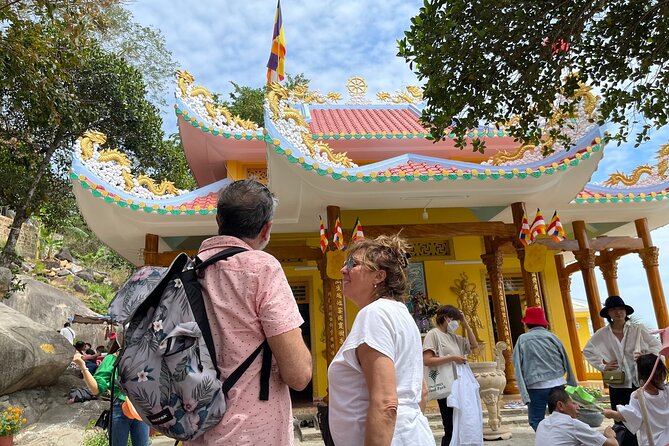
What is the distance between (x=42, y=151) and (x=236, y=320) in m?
13.5

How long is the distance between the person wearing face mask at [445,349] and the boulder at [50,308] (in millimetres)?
19159

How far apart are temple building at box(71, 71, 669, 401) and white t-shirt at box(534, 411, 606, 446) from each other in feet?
11.8

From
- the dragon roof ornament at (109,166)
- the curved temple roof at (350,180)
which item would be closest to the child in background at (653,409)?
the curved temple roof at (350,180)

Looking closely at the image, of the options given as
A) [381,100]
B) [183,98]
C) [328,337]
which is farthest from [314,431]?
[381,100]

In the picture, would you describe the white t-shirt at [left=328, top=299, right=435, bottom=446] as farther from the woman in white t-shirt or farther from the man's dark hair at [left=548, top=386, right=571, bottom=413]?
the man's dark hair at [left=548, top=386, right=571, bottom=413]

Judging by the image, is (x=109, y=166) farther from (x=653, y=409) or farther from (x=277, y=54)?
(x=653, y=409)

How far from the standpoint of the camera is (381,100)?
40.5ft

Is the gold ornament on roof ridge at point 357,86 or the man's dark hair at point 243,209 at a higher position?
the gold ornament on roof ridge at point 357,86

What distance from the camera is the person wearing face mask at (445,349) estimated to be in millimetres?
4258

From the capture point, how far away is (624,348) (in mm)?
4691

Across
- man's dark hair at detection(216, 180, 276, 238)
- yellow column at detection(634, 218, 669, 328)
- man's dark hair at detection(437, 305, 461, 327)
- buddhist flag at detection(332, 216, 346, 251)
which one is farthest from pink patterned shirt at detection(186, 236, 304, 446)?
yellow column at detection(634, 218, 669, 328)

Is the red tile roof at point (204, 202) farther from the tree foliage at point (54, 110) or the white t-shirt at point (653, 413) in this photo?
the white t-shirt at point (653, 413)

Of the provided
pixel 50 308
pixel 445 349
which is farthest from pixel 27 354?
pixel 50 308

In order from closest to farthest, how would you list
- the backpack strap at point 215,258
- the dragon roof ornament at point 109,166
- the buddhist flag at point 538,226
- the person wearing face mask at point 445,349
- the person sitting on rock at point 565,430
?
the backpack strap at point 215,258, the person sitting on rock at point 565,430, the person wearing face mask at point 445,349, the buddhist flag at point 538,226, the dragon roof ornament at point 109,166
